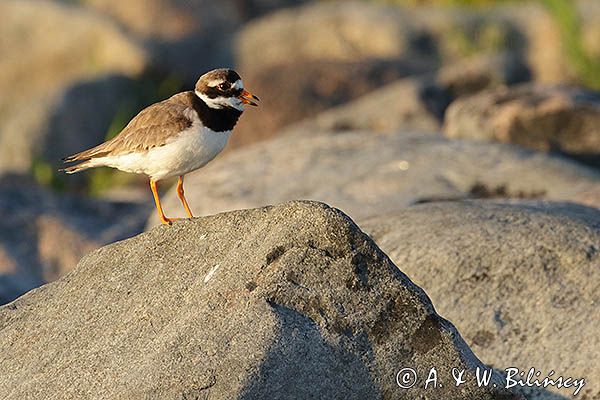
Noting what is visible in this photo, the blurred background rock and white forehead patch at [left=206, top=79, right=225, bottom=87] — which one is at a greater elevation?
white forehead patch at [left=206, top=79, right=225, bottom=87]

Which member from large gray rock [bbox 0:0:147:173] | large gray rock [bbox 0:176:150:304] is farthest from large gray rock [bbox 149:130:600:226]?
large gray rock [bbox 0:0:147:173]

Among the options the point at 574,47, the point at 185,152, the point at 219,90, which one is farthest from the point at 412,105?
the point at 185,152

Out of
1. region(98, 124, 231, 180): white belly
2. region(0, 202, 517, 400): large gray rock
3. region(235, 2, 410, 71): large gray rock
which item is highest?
region(98, 124, 231, 180): white belly

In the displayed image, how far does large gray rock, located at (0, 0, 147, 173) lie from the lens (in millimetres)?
21719

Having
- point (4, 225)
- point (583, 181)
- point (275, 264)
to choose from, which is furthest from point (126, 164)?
point (4, 225)

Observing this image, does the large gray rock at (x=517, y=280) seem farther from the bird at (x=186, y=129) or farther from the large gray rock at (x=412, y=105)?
the large gray rock at (x=412, y=105)

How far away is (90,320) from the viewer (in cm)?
681

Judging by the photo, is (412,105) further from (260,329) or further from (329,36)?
(260,329)

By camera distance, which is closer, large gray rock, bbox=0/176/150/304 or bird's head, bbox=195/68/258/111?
bird's head, bbox=195/68/258/111

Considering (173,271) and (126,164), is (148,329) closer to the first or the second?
(173,271)

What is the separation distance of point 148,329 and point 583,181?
20.0 ft

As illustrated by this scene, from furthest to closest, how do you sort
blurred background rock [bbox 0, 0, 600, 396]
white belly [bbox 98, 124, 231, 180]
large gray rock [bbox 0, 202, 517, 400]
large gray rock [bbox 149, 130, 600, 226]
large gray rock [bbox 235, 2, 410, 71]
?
large gray rock [bbox 235, 2, 410, 71]
blurred background rock [bbox 0, 0, 600, 396]
large gray rock [bbox 149, 130, 600, 226]
white belly [bbox 98, 124, 231, 180]
large gray rock [bbox 0, 202, 517, 400]

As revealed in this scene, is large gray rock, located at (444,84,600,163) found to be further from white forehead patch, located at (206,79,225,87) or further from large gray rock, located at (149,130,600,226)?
white forehead patch, located at (206,79,225,87)

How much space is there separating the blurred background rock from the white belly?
1654mm
